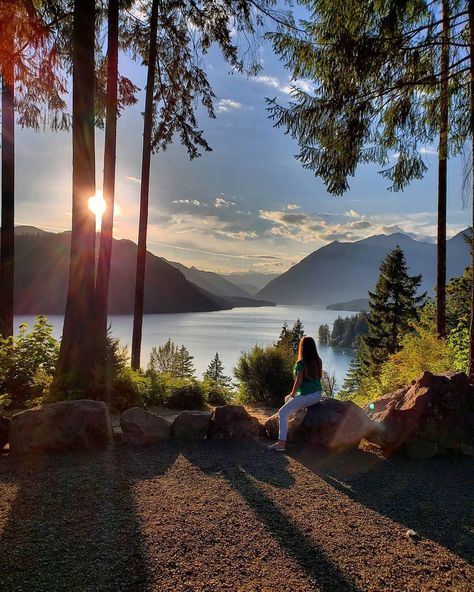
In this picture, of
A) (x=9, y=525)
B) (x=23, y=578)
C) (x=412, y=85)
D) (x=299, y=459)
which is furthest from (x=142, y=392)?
(x=412, y=85)

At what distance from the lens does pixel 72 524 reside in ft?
9.73

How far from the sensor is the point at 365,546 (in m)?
2.83

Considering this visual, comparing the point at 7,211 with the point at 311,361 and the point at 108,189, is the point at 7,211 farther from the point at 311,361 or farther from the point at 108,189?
the point at 311,361

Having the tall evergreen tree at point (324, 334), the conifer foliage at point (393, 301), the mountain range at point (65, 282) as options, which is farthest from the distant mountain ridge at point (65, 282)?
the conifer foliage at point (393, 301)

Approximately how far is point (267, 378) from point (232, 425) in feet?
20.0

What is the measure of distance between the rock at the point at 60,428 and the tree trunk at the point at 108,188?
2677 millimetres

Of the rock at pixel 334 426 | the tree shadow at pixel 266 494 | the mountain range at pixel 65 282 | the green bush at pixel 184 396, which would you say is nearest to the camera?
the tree shadow at pixel 266 494

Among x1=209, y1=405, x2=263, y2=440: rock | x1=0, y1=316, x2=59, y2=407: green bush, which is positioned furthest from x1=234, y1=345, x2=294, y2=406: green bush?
x1=209, y1=405, x2=263, y2=440: rock

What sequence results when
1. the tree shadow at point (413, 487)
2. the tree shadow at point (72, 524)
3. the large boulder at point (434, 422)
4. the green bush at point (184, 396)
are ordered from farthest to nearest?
1. the green bush at point (184, 396)
2. the large boulder at point (434, 422)
3. the tree shadow at point (413, 487)
4. the tree shadow at point (72, 524)

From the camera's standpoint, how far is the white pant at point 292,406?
197 inches

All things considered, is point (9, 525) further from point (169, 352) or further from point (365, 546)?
point (169, 352)

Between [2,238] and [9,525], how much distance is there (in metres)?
7.51

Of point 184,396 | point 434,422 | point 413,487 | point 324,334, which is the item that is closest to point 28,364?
point 184,396

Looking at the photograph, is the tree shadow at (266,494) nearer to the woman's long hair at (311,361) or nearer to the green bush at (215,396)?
the woman's long hair at (311,361)
